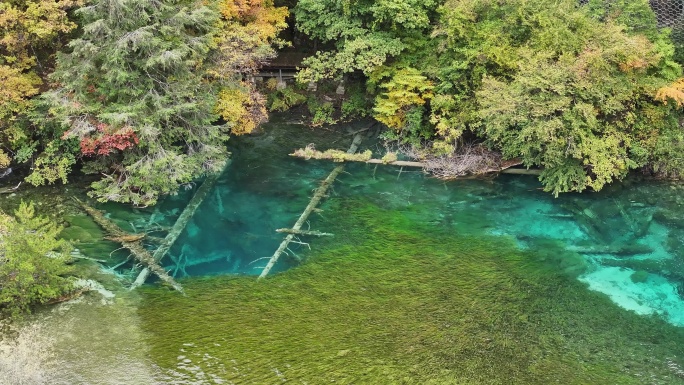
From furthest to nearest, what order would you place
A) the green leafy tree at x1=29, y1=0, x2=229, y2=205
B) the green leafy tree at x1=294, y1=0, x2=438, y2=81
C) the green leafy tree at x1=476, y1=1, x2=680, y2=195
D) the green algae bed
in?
the green leafy tree at x1=294, y1=0, x2=438, y2=81
the green leafy tree at x1=476, y1=1, x2=680, y2=195
the green leafy tree at x1=29, y1=0, x2=229, y2=205
the green algae bed

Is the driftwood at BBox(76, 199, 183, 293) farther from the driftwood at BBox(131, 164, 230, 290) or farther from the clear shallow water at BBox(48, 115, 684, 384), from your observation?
the clear shallow water at BBox(48, 115, 684, 384)

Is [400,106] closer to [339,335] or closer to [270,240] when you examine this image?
[270,240]

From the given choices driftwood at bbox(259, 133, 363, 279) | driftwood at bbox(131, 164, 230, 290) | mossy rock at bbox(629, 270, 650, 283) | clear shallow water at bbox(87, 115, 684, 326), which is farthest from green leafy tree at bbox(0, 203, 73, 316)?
mossy rock at bbox(629, 270, 650, 283)

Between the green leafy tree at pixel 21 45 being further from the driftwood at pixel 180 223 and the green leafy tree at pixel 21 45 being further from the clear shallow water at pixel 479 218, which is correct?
the driftwood at pixel 180 223

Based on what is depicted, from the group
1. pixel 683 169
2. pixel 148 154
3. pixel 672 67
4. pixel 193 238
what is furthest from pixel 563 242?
pixel 148 154

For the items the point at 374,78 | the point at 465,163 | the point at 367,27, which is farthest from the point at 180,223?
the point at 367,27

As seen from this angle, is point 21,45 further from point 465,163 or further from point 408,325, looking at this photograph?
point 465,163
